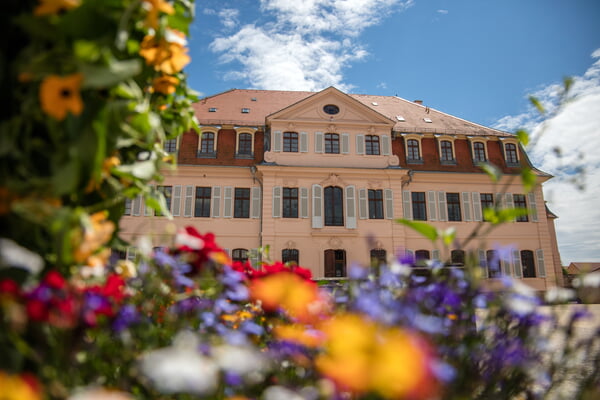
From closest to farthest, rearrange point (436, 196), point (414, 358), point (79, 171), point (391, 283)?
point (414, 358), point (79, 171), point (391, 283), point (436, 196)

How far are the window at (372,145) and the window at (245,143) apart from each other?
561cm

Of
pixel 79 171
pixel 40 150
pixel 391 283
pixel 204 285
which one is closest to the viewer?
pixel 79 171

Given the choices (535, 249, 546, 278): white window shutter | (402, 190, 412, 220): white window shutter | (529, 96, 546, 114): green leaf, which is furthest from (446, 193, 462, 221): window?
(529, 96, 546, 114): green leaf

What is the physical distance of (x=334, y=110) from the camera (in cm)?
1789

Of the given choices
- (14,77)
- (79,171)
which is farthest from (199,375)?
(14,77)

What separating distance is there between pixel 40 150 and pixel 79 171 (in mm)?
213

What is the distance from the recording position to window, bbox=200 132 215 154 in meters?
17.3

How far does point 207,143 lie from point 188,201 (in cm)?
294

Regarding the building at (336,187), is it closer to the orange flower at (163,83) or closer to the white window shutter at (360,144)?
the white window shutter at (360,144)

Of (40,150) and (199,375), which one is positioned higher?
(40,150)

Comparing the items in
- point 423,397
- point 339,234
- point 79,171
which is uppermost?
point 339,234

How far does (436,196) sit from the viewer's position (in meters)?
17.9

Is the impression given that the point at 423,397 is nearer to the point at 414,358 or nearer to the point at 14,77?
the point at 414,358

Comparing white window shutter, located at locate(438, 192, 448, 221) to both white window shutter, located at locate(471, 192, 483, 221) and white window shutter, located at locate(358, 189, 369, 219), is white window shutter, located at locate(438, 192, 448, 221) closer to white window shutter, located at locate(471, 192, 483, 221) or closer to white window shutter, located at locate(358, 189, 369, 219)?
white window shutter, located at locate(471, 192, 483, 221)
